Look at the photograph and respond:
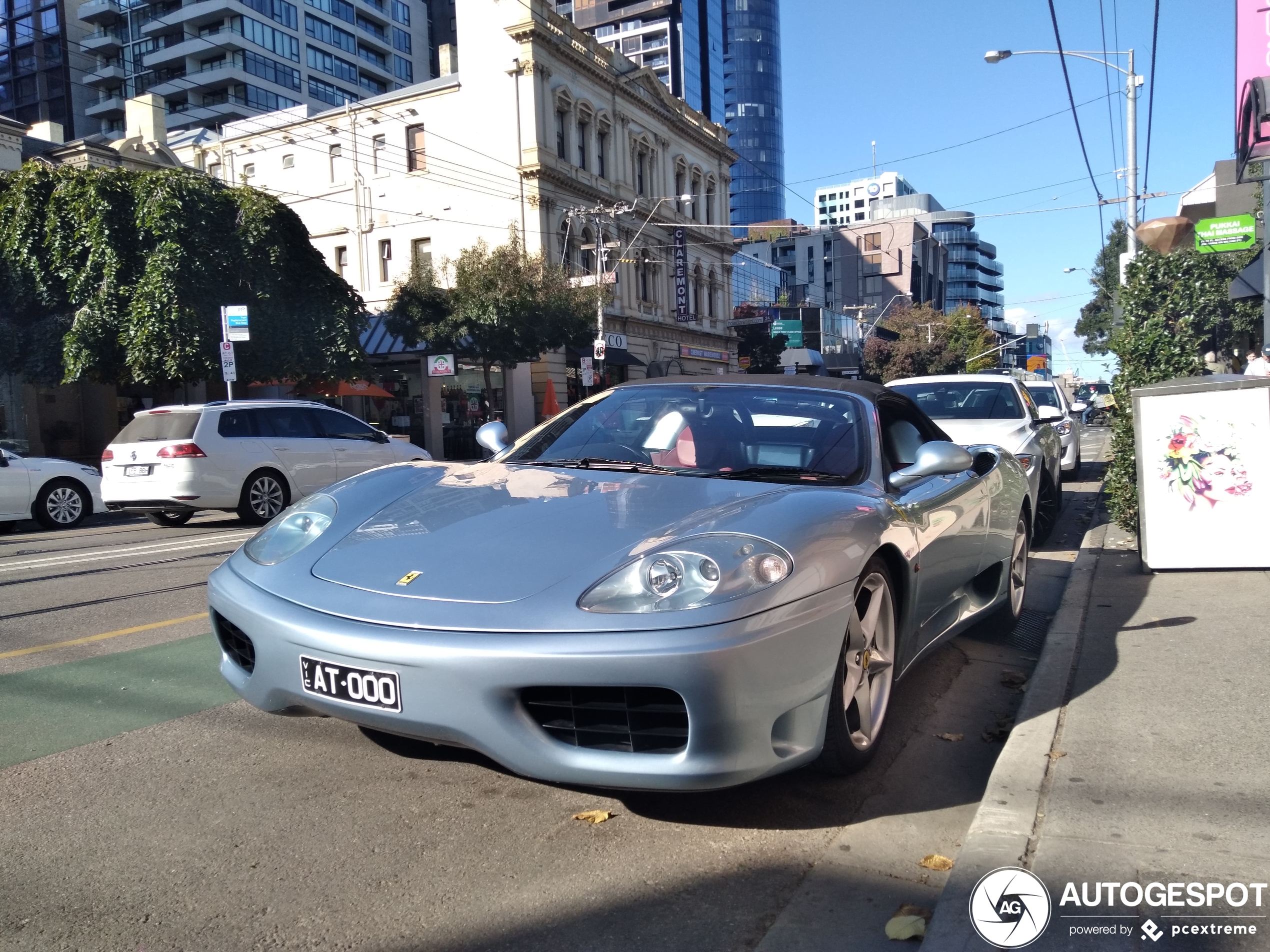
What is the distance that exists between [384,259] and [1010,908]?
39681mm

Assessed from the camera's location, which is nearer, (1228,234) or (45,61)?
(1228,234)

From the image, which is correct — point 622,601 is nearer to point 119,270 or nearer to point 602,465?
point 602,465

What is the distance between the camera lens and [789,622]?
274cm

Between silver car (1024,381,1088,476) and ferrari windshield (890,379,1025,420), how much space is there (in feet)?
11.8

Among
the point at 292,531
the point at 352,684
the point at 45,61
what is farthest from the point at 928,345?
the point at 352,684

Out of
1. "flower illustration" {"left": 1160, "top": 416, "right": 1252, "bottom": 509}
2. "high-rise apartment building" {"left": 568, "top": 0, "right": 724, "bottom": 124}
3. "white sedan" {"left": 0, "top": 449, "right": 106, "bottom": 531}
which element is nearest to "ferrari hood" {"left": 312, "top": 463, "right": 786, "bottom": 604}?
"flower illustration" {"left": 1160, "top": 416, "right": 1252, "bottom": 509}

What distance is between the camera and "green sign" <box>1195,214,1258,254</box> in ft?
56.9

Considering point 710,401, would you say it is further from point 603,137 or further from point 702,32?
point 702,32

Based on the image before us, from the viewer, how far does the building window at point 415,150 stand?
38.4 m

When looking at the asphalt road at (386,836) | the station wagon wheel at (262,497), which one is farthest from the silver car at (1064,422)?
the asphalt road at (386,836)

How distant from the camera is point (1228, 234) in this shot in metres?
17.4

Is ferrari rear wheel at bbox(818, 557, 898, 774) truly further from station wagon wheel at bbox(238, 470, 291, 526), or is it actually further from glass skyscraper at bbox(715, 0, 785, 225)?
glass skyscraper at bbox(715, 0, 785, 225)

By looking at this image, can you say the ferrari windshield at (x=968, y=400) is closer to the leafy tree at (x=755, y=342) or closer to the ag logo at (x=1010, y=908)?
the ag logo at (x=1010, y=908)

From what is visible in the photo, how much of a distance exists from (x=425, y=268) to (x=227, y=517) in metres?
18.2
